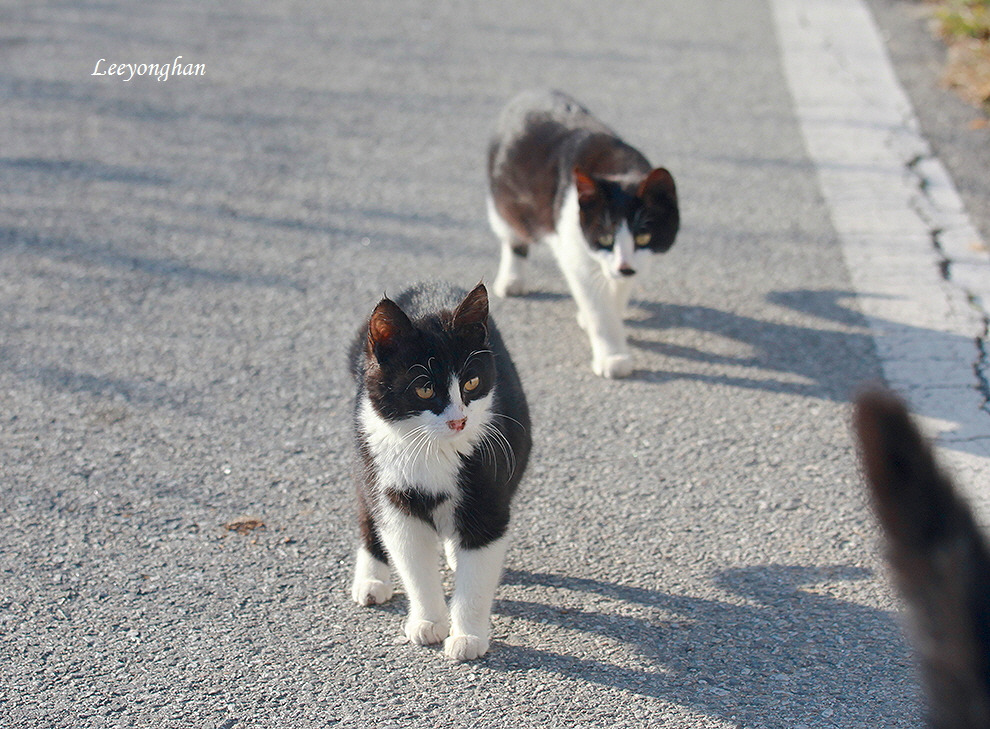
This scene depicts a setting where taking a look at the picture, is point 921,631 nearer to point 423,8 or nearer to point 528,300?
point 528,300

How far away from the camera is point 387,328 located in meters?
2.42

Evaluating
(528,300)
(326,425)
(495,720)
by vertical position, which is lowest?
(495,720)

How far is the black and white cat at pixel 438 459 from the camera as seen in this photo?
7.96ft

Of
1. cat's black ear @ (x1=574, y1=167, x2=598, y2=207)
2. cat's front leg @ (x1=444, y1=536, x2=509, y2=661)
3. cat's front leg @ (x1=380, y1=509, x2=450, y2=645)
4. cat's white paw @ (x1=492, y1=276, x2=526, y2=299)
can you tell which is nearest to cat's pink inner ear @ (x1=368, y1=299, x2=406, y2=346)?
cat's front leg @ (x1=380, y1=509, x2=450, y2=645)

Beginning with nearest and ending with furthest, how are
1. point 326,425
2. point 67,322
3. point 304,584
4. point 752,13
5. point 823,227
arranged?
point 304,584 < point 326,425 < point 67,322 < point 823,227 < point 752,13

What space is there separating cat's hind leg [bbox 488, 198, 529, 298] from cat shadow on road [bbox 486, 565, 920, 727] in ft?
6.22

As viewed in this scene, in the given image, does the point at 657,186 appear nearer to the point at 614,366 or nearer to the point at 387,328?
the point at 614,366

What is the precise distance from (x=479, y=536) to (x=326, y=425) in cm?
120

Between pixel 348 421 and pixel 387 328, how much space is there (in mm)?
1202

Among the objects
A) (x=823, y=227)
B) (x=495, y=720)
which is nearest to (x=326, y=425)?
(x=495, y=720)

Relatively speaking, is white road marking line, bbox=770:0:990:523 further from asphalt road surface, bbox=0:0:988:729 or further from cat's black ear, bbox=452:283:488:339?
cat's black ear, bbox=452:283:488:339

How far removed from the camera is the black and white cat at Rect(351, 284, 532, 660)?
7.96ft

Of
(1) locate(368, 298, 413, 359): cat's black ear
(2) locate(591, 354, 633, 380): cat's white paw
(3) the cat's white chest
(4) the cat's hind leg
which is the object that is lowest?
(2) locate(591, 354, 633, 380): cat's white paw

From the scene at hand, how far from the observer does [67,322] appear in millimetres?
4152
